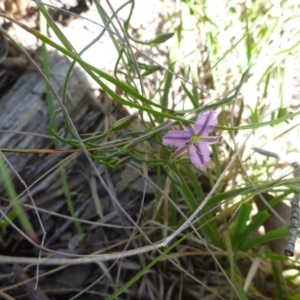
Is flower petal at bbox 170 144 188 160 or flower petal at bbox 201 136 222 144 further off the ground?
flower petal at bbox 201 136 222 144

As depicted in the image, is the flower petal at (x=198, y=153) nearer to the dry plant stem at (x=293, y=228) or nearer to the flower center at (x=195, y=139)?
the flower center at (x=195, y=139)

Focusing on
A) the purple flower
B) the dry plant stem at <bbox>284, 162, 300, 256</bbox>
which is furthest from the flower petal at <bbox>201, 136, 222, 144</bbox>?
the dry plant stem at <bbox>284, 162, 300, 256</bbox>

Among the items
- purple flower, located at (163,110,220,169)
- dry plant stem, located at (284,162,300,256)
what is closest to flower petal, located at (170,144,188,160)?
purple flower, located at (163,110,220,169)

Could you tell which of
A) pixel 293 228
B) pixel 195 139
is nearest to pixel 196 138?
pixel 195 139

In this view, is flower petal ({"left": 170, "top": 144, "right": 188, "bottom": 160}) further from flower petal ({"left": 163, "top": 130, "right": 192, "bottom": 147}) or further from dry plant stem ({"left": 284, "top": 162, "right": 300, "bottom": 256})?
dry plant stem ({"left": 284, "top": 162, "right": 300, "bottom": 256})

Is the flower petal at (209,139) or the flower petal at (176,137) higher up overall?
the flower petal at (209,139)

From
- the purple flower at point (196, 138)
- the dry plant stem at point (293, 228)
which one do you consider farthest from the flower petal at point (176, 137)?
the dry plant stem at point (293, 228)

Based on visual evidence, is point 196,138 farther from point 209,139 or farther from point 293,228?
point 293,228

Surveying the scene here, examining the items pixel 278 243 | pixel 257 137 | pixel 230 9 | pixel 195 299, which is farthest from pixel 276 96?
pixel 195 299
